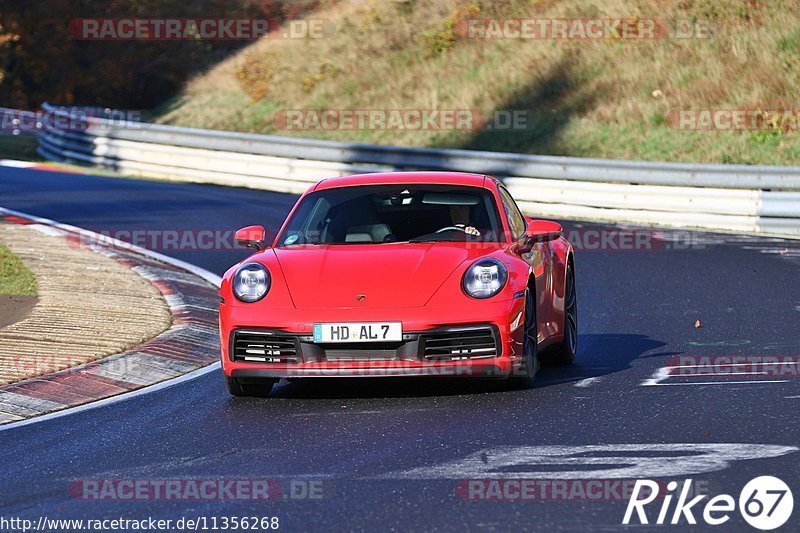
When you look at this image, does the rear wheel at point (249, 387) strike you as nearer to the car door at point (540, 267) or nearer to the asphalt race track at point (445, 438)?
the asphalt race track at point (445, 438)

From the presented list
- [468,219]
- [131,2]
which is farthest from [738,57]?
[131,2]

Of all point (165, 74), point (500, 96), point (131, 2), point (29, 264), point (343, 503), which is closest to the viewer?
point (343, 503)

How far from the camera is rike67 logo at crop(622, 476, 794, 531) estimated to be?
542 cm

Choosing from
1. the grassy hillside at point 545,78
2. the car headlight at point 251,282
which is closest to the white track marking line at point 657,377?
the car headlight at point 251,282

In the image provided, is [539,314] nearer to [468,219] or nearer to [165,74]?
[468,219]

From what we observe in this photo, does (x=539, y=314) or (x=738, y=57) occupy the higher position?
(x=738, y=57)

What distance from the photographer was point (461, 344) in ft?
26.6

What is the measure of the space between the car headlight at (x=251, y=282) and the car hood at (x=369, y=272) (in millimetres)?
132

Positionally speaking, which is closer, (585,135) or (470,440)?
(470,440)

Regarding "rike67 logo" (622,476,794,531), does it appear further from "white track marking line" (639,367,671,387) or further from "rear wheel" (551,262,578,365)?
"rear wheel" (551,262,578,365)

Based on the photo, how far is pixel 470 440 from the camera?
707cm

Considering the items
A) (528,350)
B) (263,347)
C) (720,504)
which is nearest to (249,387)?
(263,347)

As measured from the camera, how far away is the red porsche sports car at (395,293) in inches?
318

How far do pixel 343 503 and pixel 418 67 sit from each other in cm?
2681
